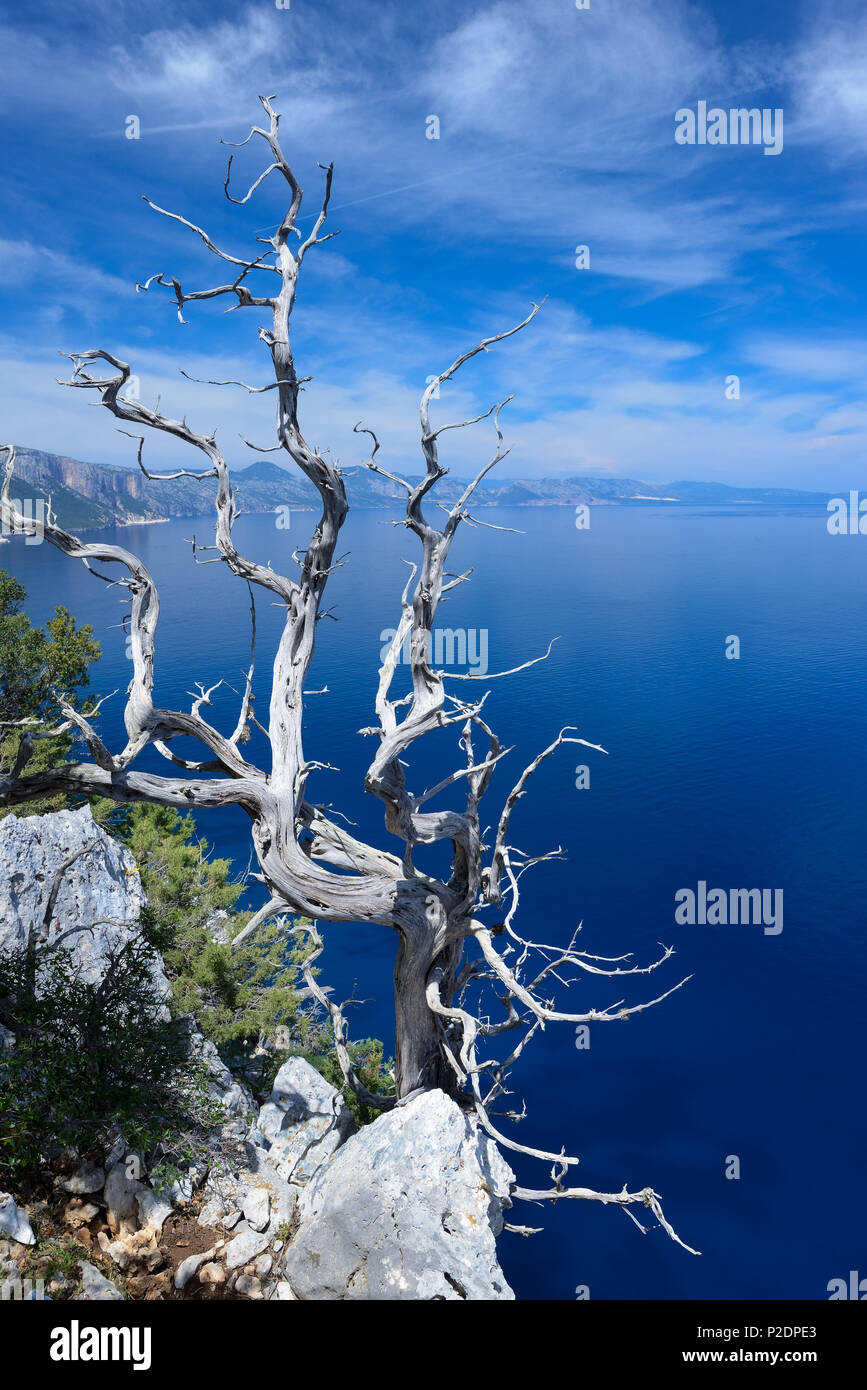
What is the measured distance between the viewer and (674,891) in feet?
123

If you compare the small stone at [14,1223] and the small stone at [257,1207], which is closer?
the small stone at [14,1223]

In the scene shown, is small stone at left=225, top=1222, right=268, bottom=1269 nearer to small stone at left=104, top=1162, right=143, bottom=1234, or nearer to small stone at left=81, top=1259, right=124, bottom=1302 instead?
small stone at left=104, top=1162, right=143, bottom=1234

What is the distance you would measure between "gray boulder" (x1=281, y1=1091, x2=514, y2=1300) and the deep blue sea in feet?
52.6

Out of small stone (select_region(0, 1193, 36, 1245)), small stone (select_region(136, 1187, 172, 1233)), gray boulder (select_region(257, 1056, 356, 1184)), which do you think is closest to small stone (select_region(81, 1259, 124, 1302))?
small stone (select_region(0, 1193, 36, 1245))

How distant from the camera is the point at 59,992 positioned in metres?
8.79

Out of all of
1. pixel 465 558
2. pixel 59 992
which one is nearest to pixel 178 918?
pixel 59 992

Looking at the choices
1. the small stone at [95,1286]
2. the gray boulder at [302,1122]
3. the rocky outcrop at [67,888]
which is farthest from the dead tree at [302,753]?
the rocky outcrop at [67,888]

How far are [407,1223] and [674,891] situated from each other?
32021 millimetres

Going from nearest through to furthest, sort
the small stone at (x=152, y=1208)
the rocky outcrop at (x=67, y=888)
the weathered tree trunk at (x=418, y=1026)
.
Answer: the small stone at (x=152, y=1208), the weathered tree trunk at (x=418, y=1026), the rocky outcrop at (x=67, y=888)

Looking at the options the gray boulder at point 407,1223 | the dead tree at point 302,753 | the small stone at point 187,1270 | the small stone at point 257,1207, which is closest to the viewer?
the dead tree at point 302,753

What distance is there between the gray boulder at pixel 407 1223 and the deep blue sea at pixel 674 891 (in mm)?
16038

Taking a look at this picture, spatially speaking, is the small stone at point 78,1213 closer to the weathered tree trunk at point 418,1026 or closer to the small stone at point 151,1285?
the small stone at point 151,1285

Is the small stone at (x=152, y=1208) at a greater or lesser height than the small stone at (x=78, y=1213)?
lesser

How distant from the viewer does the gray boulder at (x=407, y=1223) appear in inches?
309
